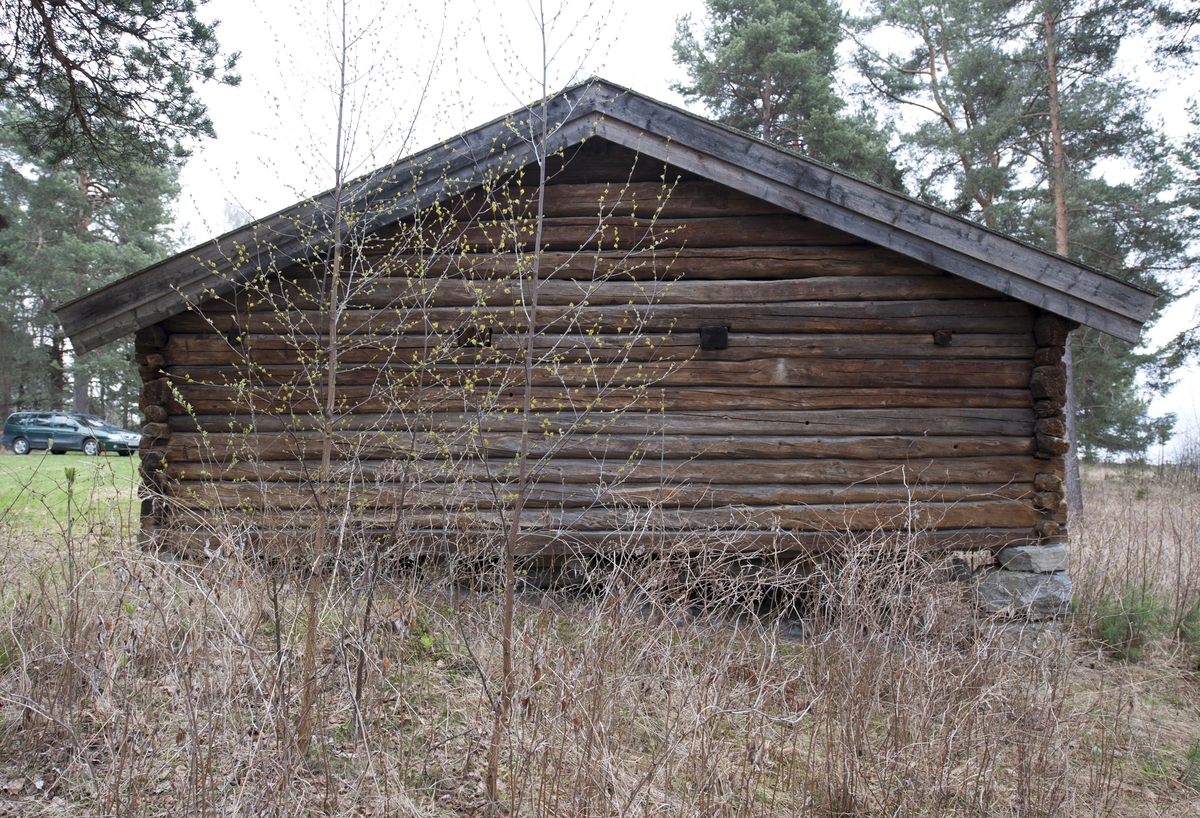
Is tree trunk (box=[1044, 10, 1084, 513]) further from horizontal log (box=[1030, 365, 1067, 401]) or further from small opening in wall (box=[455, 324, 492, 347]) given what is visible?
small opening in wall (box=[455, 324, 492, 347])

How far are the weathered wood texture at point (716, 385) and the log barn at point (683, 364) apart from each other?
0.02 meters

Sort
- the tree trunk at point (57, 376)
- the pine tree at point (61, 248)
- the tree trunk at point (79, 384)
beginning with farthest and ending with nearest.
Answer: the tree trunk at point (57, 376)
the tree trunk at point (79, 384)
the pine tree at point (61, 248)

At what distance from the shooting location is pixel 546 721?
124 inches

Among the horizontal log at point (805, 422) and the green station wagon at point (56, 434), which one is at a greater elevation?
the horizontal log at point (805, 422)

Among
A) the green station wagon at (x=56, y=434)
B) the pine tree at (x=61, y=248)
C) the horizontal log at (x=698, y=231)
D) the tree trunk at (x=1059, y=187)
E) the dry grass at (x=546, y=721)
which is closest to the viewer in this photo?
the dry grass at (x=546, y=721)

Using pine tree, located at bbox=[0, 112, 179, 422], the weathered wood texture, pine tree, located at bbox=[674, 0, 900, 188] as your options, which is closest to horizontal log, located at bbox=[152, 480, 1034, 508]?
the weathered wood texture

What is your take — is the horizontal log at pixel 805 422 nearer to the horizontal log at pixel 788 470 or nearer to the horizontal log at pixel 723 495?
the horizontal log at pixel 788 470

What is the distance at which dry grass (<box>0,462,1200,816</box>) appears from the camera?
9.84ft

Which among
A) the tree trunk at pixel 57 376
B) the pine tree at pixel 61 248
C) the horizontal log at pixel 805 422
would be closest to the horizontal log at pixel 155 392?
the horizontal log at pixel 805 422

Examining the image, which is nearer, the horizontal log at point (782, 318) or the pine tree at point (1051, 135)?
the horizontal log at point (782, 318)

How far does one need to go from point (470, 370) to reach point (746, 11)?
48.2 feet

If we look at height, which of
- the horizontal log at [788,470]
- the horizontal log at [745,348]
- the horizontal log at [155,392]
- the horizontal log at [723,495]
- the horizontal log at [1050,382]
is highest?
the horizontal log at [745,348]

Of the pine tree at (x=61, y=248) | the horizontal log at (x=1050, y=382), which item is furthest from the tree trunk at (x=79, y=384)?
the horizontal log at (x=1050, y=382)

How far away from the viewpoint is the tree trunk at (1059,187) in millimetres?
12953
